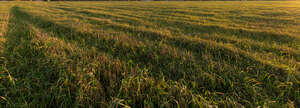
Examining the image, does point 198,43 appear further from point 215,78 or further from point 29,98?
point 29,98

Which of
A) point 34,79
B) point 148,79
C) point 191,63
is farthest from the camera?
point 191,63

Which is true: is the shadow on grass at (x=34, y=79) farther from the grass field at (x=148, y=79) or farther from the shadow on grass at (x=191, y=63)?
the shadow on grass at (x=191, y=63)

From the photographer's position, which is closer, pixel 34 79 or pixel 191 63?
pixel 34 79

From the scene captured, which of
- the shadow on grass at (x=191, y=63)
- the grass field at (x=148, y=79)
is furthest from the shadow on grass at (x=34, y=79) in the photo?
the shadow on grass at (x=191, y=63)

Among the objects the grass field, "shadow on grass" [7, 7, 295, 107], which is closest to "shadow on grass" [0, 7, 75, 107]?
the grass field

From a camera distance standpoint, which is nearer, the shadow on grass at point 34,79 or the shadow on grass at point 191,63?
the shadow on grass at point 34,79

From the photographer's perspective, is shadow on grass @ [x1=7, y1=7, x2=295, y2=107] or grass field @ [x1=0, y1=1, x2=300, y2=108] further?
shadow on grass @ [x1=7, y1=7, x2=295, y2=107]

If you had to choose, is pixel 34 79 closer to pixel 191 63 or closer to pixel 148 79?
pixel 148 79

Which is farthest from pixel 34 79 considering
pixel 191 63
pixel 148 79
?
pixel 191 63

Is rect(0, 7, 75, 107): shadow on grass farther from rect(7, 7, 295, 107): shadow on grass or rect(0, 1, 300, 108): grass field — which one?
rect(7, 7, 295, 107): shadow on grass

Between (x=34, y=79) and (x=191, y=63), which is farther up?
(x=191, y=63)

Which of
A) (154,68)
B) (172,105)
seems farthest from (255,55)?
(172,105)

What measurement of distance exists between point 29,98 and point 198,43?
3833mm

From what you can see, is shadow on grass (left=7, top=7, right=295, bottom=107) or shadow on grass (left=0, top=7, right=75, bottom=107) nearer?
shadow on grass (left=0, top=7, right=75, bottom=107)
